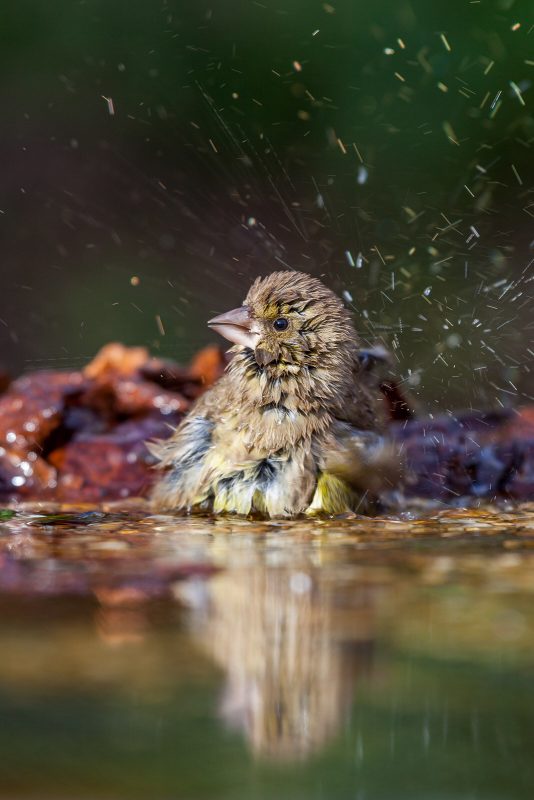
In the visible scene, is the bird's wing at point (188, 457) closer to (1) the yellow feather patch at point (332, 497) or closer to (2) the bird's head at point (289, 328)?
(2) the bird's head at point (289, 328)

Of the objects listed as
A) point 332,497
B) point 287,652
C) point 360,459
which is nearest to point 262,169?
point 360,459

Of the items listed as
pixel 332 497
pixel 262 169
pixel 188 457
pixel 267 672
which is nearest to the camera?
pixel 267 672

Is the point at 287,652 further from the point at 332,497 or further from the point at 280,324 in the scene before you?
the point at 280,324

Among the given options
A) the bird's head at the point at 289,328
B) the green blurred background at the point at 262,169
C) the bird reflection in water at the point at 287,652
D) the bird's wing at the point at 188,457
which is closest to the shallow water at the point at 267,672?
the bird reflection in water at the point at 287,652

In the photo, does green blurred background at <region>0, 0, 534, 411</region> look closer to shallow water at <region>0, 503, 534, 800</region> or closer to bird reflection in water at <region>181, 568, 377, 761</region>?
shallow water at <region>0, 503, 534, 800</region>

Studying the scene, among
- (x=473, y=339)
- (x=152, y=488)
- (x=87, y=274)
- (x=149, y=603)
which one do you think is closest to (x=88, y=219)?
(x=87, y=274)

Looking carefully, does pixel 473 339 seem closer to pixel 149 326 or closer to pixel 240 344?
pixel 149 326
